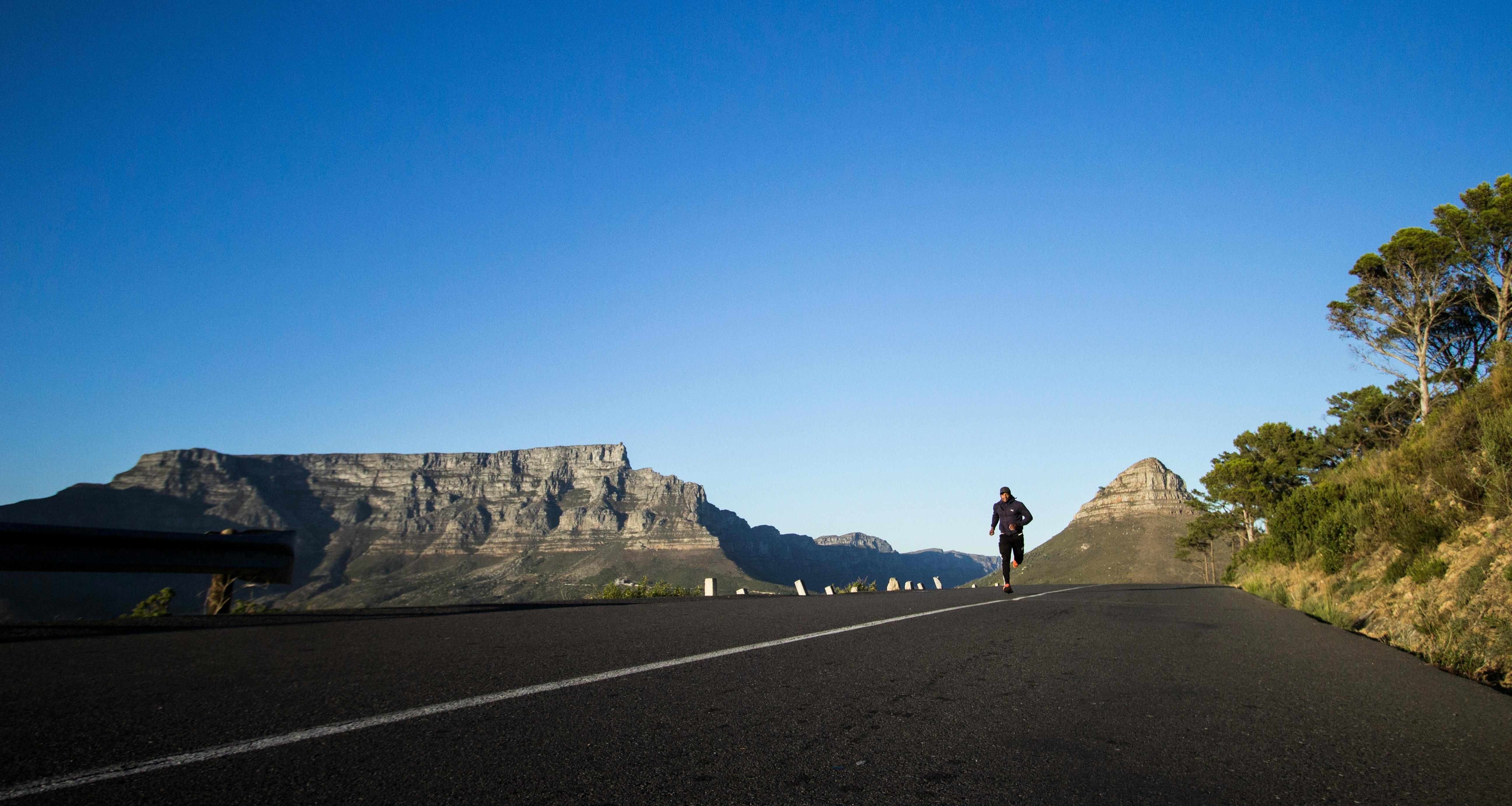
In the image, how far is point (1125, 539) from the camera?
131250mm

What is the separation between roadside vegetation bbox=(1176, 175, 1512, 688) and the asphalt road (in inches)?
30.6

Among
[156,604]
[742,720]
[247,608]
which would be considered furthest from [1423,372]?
[156,604]

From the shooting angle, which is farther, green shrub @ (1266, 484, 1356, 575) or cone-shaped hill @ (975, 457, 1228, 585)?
cone-shaped hill @ (975, 457, 1228, 585)

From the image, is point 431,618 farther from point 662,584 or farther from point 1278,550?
point 1278,550

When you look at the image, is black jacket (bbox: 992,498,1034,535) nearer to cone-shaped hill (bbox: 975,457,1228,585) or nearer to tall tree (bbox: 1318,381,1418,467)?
tall tree (bbox: 1318,381,1418,467)

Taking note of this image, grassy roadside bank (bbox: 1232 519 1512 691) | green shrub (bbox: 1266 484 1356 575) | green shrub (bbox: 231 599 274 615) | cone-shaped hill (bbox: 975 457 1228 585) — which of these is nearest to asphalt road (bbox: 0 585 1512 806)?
grassy roadside bank (bbox: 1232 519 1512 691)

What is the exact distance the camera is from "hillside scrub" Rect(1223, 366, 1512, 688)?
654 centimetres

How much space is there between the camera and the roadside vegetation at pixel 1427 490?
285 inches

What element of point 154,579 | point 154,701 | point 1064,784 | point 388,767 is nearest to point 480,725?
point 388,767

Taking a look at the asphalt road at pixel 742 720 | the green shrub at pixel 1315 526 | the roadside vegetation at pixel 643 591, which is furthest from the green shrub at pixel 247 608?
the green shrub at pixel 1315 526

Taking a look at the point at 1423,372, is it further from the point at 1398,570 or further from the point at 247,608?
the point at 247,608

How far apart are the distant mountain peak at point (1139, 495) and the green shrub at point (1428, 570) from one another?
495 feet

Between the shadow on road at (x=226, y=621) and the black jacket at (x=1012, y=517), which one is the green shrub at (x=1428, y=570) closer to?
the black jacket at (x=1012, y=517)

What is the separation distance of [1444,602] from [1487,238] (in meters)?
30.3
